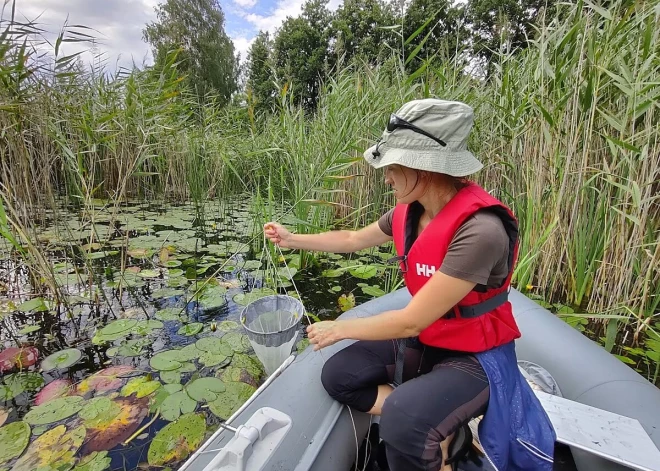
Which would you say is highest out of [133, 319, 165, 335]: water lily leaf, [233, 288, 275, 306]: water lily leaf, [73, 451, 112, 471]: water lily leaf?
[233, 288, 275, 306]: water lily leaf

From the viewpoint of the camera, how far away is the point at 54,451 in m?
1.06

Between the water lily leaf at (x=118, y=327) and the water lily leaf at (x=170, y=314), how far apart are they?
0.40 ft

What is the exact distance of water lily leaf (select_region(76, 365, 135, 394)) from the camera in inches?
52.2

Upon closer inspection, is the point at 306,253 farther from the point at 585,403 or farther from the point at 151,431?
the point at 585,403

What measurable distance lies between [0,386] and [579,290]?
A: 111 inches

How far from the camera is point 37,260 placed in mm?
1790

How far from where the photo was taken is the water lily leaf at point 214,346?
1.58 metres

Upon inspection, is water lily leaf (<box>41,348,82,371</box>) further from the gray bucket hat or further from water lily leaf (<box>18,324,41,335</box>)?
the gray bucket hat

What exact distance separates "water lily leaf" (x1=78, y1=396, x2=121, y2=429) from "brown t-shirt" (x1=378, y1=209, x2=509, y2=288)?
1.29 m

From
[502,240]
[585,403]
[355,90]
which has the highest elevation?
[355,90]

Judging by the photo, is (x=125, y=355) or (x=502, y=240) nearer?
(x=502, y=240)

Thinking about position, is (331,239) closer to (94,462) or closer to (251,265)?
(94,462)

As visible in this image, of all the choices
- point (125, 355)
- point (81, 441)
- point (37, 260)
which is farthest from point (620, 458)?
point (37, 260)

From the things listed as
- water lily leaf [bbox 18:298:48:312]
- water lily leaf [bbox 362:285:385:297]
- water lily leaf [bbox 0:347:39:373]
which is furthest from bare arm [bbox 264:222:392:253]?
water lily leaf [bbox 18:298:48:312]
